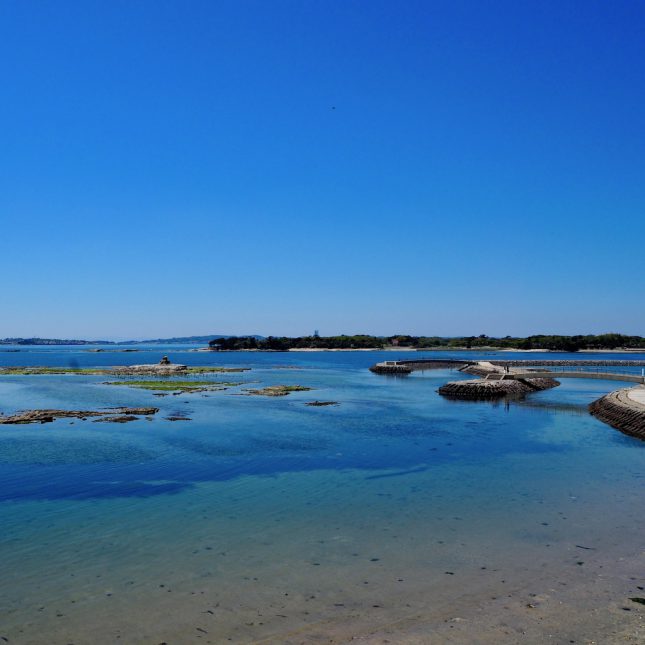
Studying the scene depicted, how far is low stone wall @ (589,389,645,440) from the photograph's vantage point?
34406mm

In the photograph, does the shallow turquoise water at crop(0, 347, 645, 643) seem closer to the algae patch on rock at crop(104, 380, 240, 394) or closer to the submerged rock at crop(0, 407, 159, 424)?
the submerged rock at crop(0, 407, 159, 424)

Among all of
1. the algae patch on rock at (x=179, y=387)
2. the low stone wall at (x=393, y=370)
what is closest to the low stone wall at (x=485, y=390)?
the algae patch on rock at (x=179, y=387)

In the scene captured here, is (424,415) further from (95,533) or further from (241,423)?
(95,533)

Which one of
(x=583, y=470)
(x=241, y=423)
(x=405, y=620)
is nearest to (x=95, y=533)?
(x=405, y=620)

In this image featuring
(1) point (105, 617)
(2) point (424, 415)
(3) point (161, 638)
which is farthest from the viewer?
(2) point (424, 415)

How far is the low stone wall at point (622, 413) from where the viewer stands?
3441cm

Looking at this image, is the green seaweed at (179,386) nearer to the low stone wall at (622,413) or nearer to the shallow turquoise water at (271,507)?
the shallow turquoise water at (271,507)

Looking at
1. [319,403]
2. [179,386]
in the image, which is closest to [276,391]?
[319,403]

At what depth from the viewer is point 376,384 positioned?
77562 millimetres

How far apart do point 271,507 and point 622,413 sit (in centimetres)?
2916

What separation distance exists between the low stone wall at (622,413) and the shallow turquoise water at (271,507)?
1486 millimetres

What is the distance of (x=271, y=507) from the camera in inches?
736

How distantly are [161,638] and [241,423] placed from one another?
94.7 feet

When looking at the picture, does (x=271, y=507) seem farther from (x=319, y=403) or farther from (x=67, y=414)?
(x=319, y=403)
